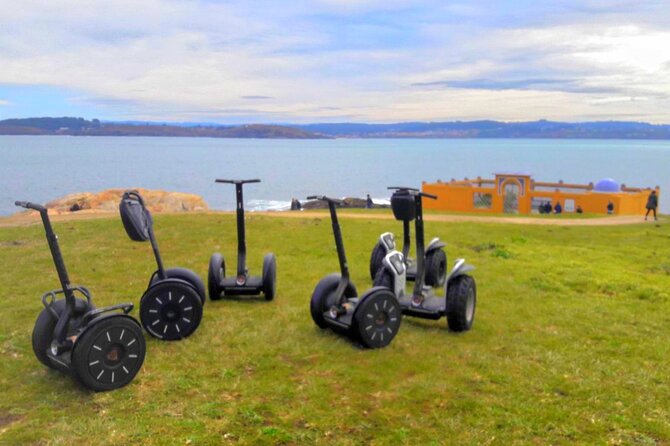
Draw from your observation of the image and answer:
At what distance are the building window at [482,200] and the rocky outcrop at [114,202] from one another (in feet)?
75.5

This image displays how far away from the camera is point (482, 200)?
166 feet

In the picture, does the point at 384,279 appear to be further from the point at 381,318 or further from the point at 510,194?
the point at 510,194

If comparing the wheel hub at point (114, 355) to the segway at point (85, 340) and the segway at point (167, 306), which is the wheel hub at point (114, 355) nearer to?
the segway at point (85, 340)

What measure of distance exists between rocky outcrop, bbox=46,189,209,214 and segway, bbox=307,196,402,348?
33656 millimetres

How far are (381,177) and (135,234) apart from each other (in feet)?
475

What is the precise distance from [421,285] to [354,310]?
1.95 metres

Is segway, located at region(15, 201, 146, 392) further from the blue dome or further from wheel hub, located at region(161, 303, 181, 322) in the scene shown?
the blue dome

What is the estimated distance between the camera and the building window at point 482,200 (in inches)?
1987

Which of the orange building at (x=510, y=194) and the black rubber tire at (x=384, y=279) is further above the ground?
the black rubber tire at (x=384, y=279)

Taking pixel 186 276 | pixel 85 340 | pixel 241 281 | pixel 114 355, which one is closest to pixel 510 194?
pixel 241 281

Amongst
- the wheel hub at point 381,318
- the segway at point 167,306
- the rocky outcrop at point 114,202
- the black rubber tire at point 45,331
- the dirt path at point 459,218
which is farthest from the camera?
the rocky outcrop at point 114,202

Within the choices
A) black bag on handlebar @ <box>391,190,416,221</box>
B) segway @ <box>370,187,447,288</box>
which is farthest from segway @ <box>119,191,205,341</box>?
segway @ <box>370,187,447,288</box>

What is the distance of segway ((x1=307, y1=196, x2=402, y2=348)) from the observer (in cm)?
870

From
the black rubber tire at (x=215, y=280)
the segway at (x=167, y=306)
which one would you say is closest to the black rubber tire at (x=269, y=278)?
the black rubber tire at (x=215, y=280)
